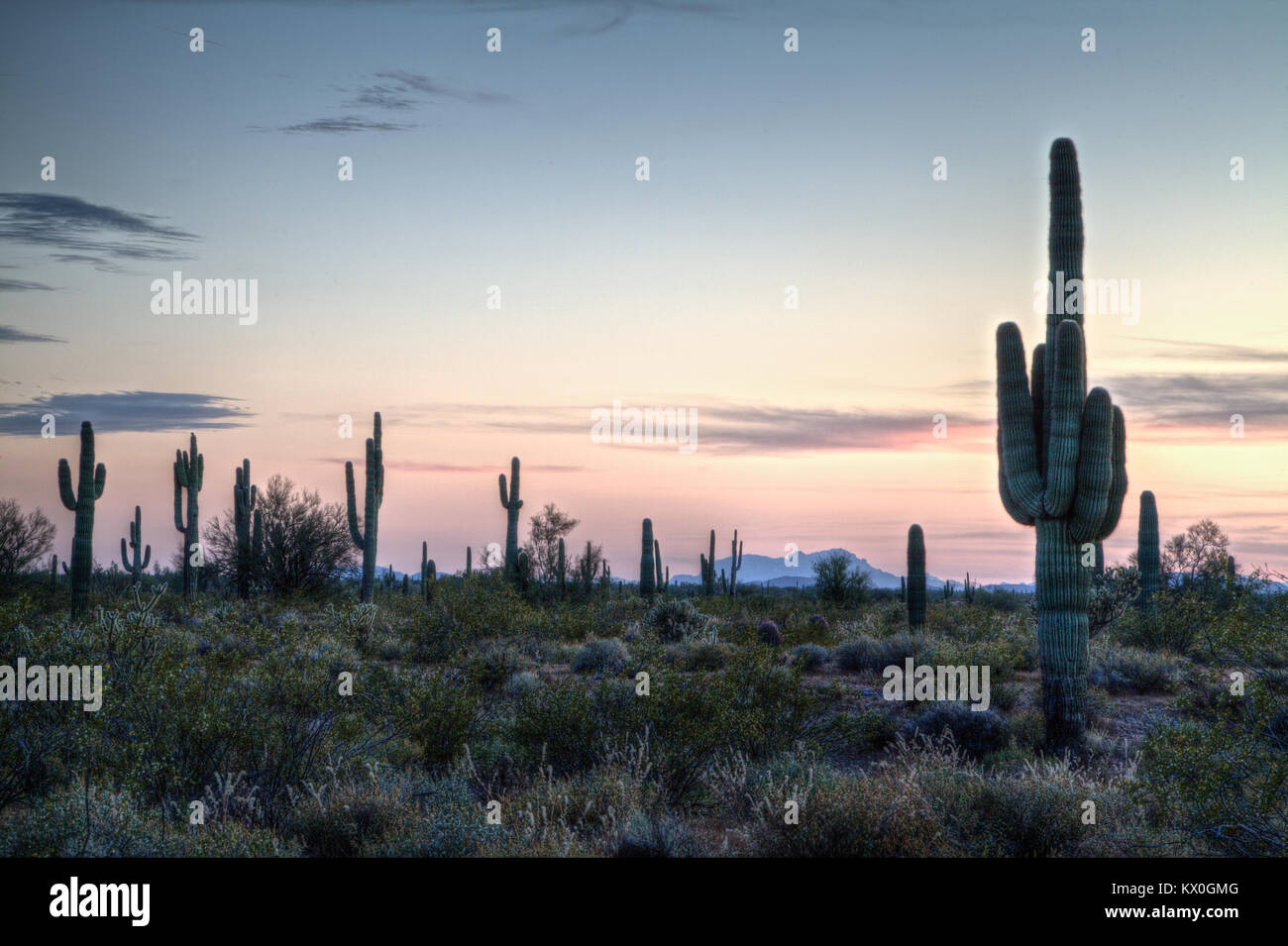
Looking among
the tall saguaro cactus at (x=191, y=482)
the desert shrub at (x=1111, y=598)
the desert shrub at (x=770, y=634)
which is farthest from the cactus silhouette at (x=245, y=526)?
the desert shrub at (x=1111, y=598)

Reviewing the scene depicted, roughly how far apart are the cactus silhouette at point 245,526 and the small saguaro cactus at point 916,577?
70.8ft

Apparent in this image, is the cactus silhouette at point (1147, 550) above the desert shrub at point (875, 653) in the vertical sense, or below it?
above

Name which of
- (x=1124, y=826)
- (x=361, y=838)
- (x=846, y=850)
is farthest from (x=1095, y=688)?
(x=361, y=838)

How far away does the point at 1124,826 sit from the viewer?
305 inches

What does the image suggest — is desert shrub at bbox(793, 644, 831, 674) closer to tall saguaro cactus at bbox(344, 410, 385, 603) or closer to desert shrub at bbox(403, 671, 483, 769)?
desert shrub at bbox(403, 671, 483, 769)

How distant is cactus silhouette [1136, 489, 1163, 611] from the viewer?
22469mm

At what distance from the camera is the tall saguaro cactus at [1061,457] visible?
37.3 ft

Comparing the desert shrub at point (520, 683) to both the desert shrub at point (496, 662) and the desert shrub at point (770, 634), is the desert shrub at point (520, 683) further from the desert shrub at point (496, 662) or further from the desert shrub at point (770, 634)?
the desert shrub at point (770, 634)

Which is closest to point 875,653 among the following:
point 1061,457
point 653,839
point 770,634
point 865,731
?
point 770,634

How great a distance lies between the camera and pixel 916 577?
22641mm

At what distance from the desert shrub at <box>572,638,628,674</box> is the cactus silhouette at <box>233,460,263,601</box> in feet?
57.1
